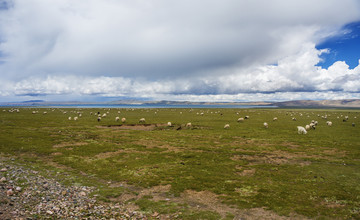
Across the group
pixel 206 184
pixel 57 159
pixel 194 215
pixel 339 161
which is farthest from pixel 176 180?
pixel 339 161

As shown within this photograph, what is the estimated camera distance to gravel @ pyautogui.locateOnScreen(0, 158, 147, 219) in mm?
10391

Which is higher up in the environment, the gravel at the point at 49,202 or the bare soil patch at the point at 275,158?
the gravel at the point at 49,202

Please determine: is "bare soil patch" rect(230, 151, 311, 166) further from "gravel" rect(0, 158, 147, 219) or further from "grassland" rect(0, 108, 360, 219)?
"gravel" rect(0, 158, 147, 219)

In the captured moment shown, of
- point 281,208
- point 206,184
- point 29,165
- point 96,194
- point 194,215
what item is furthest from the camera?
point 29,165

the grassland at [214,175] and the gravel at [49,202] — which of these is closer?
the gravel at [49,202]

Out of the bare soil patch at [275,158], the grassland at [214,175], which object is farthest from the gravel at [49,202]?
the bare soil patch at [275,158]

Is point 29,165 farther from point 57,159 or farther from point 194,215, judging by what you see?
point 194,215

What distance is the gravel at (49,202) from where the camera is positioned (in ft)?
34.1

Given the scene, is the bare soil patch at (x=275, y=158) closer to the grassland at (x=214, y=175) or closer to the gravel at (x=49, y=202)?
the grassland at (x=214, y=175)

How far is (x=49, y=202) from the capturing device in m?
11.7

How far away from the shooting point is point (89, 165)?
2008cm

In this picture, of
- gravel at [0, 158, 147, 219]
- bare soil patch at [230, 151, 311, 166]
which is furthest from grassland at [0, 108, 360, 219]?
gravel at [0, 158, 147, 219]

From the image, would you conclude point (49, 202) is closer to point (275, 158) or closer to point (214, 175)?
point (214, 175)

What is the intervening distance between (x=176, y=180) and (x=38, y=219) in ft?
31.8
